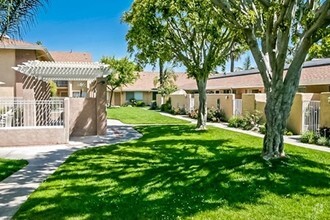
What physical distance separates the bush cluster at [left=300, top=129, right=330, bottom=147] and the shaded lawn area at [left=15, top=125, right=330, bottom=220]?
2.80 metres

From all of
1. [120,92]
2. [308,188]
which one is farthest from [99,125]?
[120,92]

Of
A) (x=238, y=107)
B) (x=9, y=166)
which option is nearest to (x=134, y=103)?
(x=238, y=107)

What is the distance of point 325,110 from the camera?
16672 millimetres

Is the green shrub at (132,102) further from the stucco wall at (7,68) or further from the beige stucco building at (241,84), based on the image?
the stucco wall at (7,68)

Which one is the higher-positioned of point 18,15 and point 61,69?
point 18,15

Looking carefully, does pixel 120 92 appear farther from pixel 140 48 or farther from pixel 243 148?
pixel 243 148

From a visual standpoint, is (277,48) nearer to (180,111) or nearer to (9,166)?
(9,166)

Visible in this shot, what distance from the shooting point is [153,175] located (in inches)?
370

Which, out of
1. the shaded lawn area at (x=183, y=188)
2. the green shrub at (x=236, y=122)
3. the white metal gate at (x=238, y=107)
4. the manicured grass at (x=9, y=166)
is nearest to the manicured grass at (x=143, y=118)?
the white metal gate at (x=238, y=107)

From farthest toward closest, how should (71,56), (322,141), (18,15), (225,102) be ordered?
(71,56) < (225,102) < (322,141) < (18,15)

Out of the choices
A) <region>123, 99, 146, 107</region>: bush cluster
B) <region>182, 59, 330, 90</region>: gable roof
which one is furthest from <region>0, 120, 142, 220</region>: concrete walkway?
<region>123, 99, 146, 107</region>: bush cluster

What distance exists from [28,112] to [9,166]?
543 centimetres

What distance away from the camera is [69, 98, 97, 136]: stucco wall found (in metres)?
18.5

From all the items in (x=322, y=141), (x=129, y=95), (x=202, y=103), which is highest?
(x=129, y=95)
